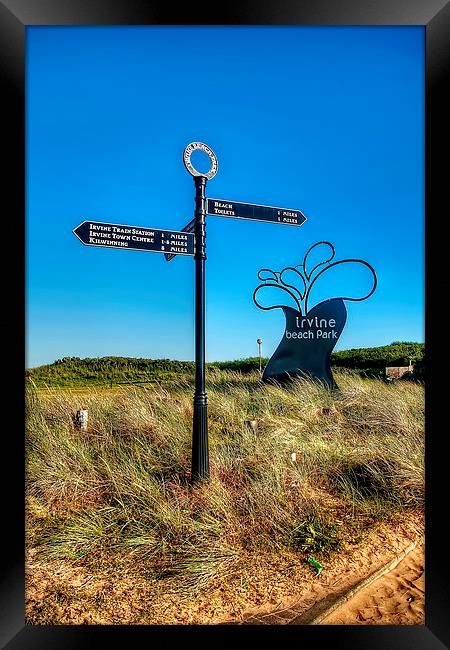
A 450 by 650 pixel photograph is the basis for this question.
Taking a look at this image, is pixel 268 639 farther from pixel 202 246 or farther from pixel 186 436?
pixel 202 246

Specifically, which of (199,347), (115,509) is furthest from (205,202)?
(115,509)

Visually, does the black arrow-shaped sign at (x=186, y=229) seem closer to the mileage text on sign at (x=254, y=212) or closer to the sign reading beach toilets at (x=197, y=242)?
the sign reading beach toilets at (x=197, y=242)

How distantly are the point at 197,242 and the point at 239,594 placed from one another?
7.99 ft

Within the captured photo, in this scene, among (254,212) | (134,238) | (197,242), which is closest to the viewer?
(134,238)

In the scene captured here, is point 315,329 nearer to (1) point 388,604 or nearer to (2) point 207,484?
(2) point 207,484

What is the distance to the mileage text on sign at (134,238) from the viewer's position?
271 centimetres

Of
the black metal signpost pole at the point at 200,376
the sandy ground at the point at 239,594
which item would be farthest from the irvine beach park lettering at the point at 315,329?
the sandy ground at the point at 239,594

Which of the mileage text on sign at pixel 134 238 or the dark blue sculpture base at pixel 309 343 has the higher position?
the mileage text on sign at pixel 134 238

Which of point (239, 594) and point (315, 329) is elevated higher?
point (315, 329)

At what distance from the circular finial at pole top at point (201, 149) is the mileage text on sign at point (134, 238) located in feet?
1.65

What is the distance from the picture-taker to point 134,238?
281 centimetres
